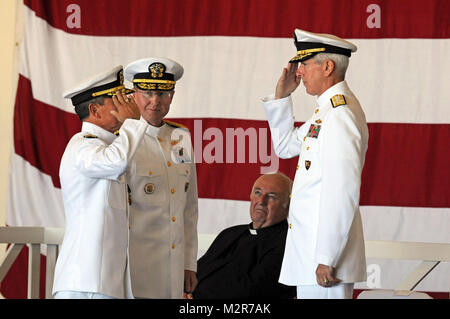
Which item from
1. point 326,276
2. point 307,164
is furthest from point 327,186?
point 326,276

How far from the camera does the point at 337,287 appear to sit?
2.21m

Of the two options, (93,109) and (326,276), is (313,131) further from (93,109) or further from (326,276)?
(93,109)

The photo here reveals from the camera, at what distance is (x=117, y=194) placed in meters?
2.28

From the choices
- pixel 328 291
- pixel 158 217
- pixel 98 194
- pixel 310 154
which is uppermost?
pixel 310 154

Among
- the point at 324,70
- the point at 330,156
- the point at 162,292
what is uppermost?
the point at 324,70

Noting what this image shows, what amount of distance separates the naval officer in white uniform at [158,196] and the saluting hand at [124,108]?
0.54 ft

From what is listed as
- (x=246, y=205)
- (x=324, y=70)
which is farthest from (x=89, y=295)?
(x=246, y=205)

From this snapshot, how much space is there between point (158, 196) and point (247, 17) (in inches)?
78.7

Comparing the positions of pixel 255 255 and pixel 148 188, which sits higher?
pixel 148 188

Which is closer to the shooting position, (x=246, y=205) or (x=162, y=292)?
(x=162, y=292)

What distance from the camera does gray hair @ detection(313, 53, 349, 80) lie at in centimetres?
234
